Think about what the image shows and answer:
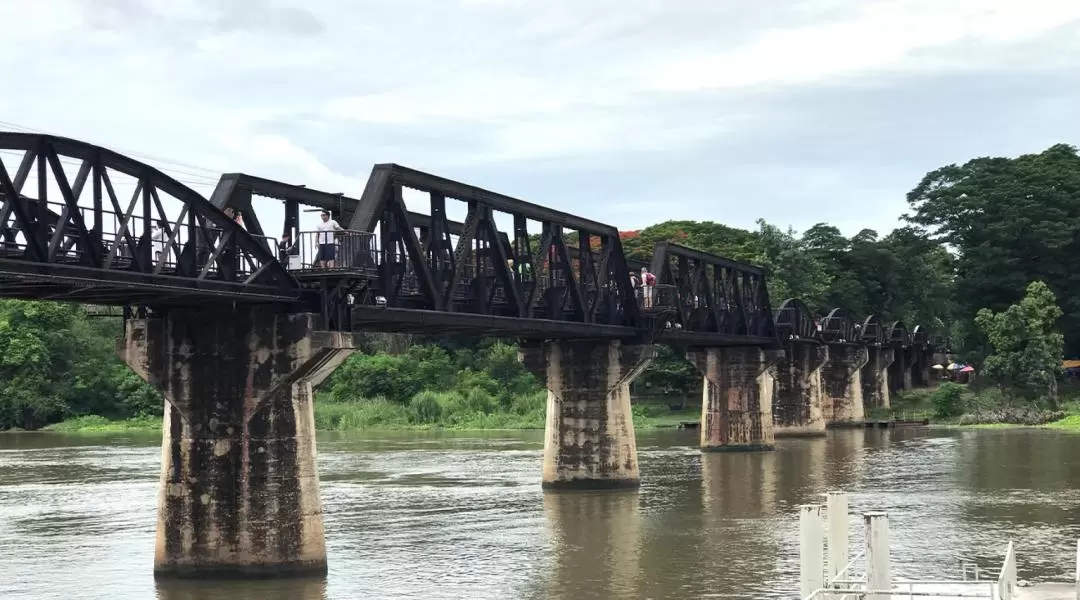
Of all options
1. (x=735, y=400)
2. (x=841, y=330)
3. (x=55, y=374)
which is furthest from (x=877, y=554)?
(x=55, y=374)

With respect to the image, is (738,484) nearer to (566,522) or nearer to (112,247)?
(566,522)

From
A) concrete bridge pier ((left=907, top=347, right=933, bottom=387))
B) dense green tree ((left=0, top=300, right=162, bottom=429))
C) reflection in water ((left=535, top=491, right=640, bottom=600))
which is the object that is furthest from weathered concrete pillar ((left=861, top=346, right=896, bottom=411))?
reflection in water ((left=535, top=491, right=640, bottom=600))

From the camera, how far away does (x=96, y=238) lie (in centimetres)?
2944

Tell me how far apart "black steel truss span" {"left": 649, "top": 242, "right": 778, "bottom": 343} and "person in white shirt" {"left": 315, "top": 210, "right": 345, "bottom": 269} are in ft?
100

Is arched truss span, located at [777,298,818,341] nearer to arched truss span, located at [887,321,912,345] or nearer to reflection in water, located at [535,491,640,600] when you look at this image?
arched truss span, located at [887,321,912,345]

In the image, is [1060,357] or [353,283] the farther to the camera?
[1060,357]

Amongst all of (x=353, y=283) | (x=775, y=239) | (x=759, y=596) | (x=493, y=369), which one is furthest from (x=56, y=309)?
(x=759, y=596)

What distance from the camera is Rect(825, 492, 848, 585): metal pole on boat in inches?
1024

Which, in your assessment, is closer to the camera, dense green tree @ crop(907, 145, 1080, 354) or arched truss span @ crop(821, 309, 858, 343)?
arched truss span @ crop(821, 309, 858, 343)

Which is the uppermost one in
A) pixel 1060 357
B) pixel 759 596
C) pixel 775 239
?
pixel 775 239

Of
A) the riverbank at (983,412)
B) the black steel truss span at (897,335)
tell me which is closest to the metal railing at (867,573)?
the riverbank at (983,412)

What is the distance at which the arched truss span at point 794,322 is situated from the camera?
3639 inches

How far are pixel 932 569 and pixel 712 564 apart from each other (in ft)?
19.2

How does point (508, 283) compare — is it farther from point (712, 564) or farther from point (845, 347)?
point (845, 347)
